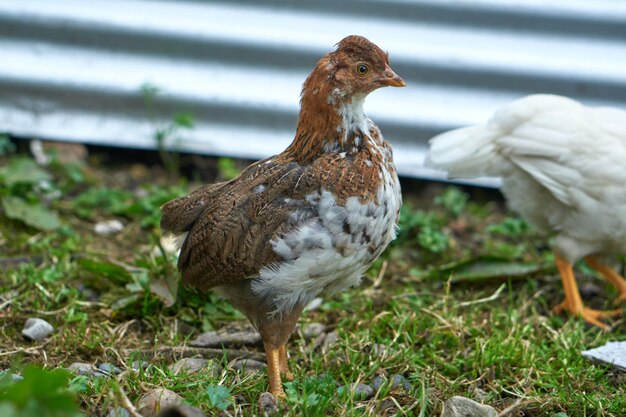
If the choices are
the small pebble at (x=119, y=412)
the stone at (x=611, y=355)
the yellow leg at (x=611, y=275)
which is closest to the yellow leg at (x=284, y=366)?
the small pebble at (x=119, y=412)

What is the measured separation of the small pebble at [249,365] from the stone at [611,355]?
1183 mm

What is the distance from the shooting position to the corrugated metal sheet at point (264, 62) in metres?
4.65

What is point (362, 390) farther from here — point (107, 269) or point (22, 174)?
point (22, 174)

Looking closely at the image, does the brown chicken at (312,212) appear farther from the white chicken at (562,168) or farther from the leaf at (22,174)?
the leaf at (22,174)

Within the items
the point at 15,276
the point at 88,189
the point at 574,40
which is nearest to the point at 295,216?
the point at 15,276

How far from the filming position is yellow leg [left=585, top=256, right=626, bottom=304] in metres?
3.89

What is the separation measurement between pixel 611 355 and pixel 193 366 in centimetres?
150

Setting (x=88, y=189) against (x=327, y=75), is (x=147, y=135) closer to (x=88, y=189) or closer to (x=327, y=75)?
(x=88, y=189)

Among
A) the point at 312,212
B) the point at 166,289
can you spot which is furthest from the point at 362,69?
the point at 166,289

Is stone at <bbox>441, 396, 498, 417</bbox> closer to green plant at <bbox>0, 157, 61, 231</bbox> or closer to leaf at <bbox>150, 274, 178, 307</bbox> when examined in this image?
leaf at <bbox>150, 274, 178, 307</bbox>

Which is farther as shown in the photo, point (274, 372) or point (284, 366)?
point (284, 366)

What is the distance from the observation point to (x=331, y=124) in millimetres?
2730

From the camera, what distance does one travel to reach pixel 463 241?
4441 mm

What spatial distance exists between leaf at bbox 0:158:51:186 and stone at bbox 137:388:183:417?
6.66ft
